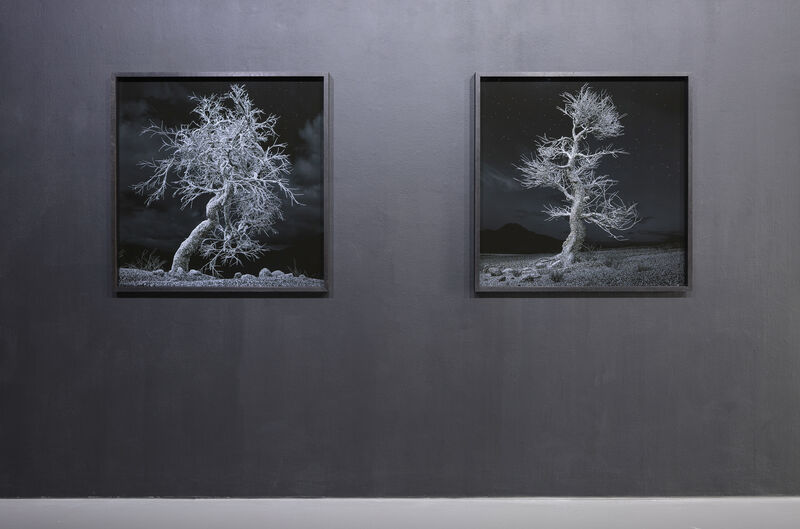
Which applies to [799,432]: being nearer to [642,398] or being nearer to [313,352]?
[642,398]

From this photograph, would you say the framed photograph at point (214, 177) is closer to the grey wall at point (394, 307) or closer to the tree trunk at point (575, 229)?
the grey wall at point (394, 307)

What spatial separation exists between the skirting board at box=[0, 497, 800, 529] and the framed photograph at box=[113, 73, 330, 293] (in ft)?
2.75

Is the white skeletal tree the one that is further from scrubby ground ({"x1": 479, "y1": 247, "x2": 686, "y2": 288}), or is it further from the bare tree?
the bare tree

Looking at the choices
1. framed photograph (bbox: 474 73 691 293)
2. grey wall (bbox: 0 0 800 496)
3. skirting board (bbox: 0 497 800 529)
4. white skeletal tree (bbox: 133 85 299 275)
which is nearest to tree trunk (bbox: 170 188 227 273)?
white skeletal tree (bbox: 133 85 299 275)

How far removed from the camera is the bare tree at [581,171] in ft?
7.76

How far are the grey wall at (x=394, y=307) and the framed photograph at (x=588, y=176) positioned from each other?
0.09 metres

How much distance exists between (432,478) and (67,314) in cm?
157

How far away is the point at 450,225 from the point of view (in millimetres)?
2387

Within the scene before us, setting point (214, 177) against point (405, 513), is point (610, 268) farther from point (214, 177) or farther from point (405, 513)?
point (214, 177)

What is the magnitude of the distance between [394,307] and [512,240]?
53cm

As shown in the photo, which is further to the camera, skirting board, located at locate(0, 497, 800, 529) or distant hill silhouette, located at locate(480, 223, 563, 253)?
distant hill silhouette, located at locate(480, 223, 563, 253)

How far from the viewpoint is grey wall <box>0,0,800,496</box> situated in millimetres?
2377

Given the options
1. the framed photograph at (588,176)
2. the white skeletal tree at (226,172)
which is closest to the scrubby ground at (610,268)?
the framed photograph at (588,176)

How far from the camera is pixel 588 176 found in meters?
2.37
